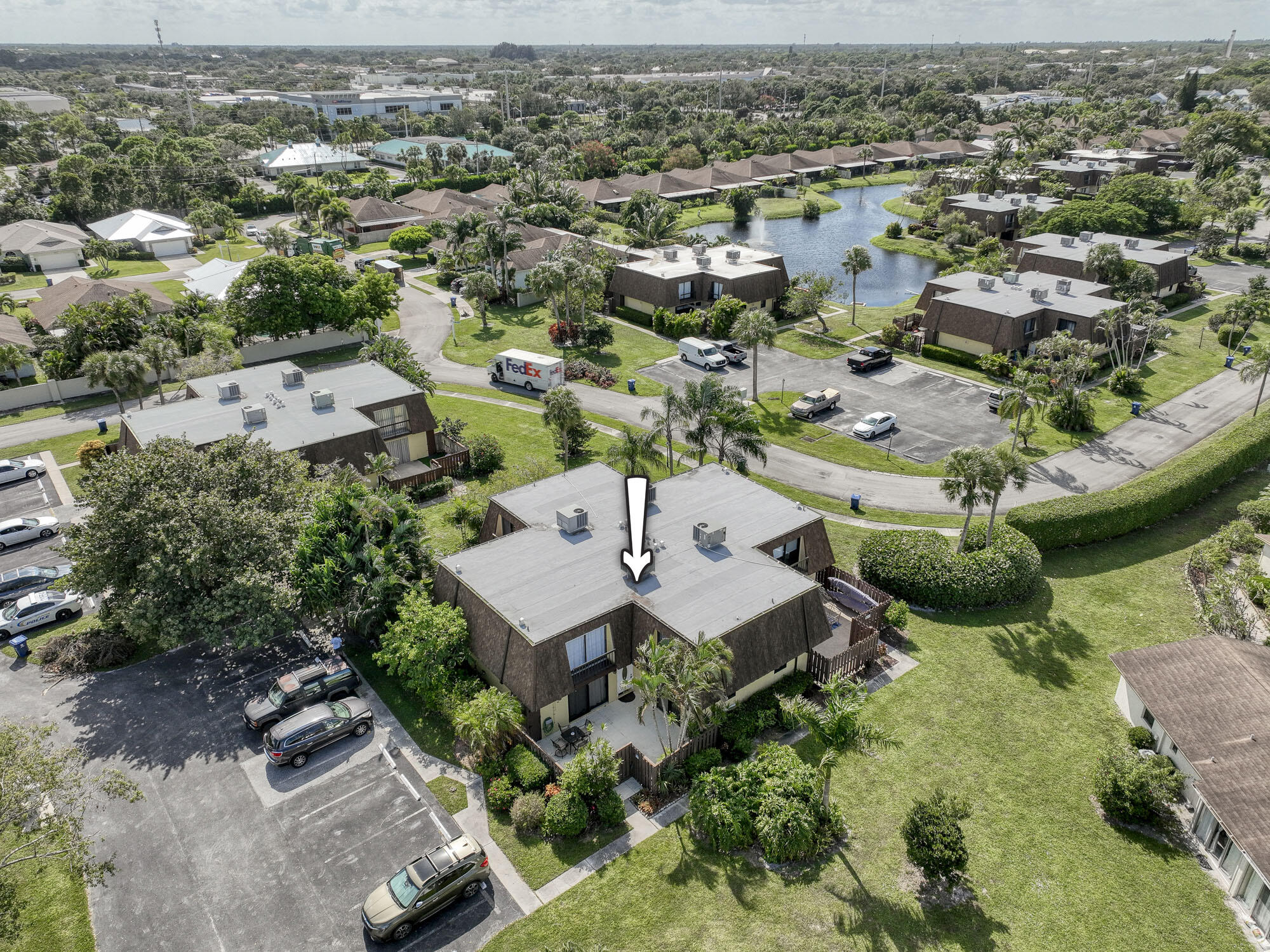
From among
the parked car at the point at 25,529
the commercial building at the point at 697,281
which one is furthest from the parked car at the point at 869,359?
the parked car at the point at 25,529

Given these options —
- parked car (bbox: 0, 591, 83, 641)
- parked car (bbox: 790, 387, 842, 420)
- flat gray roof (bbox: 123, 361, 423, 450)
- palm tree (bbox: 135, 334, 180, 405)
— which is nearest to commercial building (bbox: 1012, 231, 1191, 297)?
parked car (bbox: 790, 387, 842, 420)

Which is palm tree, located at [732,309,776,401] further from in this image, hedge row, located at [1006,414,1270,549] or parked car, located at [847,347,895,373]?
hedge row, located at [1006,414,1270,549]

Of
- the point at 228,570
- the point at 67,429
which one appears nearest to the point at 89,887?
the point at 228,570

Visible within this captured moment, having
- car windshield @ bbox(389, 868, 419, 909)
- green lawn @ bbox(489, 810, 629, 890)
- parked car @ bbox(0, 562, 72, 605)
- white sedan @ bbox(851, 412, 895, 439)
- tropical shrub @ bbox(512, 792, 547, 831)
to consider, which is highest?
white sedan @ bbox(851, 412, 895, 439)

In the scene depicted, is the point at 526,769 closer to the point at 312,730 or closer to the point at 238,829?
the point at 312,730

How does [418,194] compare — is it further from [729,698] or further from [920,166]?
[729,698]

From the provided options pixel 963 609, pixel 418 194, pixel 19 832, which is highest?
pixel 418 194
